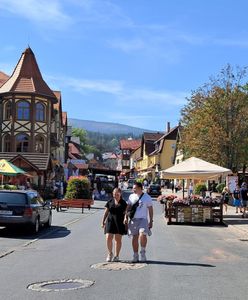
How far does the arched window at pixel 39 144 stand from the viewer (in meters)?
51.3

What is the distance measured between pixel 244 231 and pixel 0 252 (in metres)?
9.83

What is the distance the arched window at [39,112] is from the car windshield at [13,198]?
33625 millimetres

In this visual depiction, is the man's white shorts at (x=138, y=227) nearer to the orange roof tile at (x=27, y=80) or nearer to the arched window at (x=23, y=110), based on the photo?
the orange roof tile at (x=27, y=80)

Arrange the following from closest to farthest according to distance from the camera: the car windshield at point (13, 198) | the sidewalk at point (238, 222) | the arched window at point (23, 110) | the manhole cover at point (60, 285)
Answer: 1. the manhole cover at point (60, 285)
2. the car windshield at point (13, 198)
3. the sidewalk at point (238, 222)
4. the arched window at point (23, 110)

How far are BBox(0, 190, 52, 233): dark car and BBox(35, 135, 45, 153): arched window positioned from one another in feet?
109

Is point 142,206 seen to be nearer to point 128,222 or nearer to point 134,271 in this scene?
point 128,222

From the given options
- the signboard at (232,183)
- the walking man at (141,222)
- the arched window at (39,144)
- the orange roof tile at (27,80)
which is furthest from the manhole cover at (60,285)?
the arched window at (39,144)

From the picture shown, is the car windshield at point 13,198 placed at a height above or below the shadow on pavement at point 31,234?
above

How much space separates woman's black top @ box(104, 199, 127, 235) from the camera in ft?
37.4

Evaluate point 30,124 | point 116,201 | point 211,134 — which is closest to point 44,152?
point 30,124

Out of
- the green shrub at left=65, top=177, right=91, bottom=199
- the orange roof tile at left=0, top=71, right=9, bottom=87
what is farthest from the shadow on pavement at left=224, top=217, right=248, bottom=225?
the orange roof tile at left=0, top=71, right=9, bottom=87

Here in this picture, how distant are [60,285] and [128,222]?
10.2ft

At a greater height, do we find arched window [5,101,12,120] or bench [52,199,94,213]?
arched window [5,101,12,120]

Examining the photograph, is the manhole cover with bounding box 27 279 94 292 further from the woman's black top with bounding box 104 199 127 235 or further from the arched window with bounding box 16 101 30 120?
the arched window with bounding box 16 101 30 120
